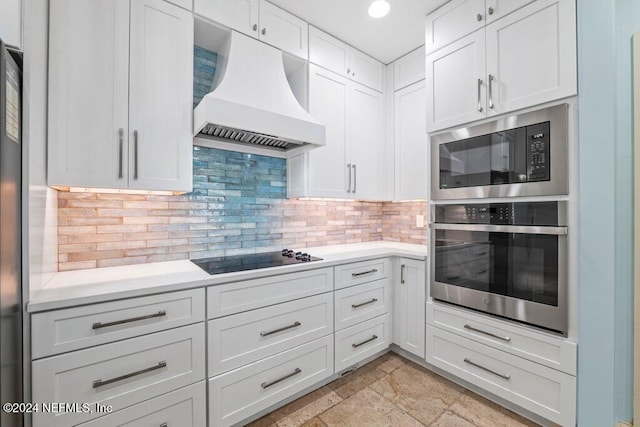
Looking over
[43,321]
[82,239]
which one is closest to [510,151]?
[43,321]

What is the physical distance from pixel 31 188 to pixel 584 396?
274 cm

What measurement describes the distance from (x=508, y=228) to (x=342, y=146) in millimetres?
1389

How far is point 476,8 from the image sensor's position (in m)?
1.84

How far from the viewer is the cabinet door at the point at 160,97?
150cm

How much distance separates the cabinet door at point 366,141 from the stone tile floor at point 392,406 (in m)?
1.50

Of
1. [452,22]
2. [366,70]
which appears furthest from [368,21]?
[452,22]

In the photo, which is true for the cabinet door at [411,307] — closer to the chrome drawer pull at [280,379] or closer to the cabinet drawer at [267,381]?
the cabinet drawer at [267,381]

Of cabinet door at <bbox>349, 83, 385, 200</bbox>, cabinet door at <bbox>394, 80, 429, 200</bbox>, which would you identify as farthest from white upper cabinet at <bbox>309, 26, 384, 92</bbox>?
cabinet door at <bbox>394, 80, 429, 200</bbox>

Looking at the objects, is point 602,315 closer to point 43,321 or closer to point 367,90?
point 367,90

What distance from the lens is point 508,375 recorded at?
66.5 inches

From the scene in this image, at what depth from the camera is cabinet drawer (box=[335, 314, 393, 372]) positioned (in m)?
1.99

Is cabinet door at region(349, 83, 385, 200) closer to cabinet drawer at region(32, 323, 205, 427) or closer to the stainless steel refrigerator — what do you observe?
cabinet drawer at region(32, 323, 205, 427)

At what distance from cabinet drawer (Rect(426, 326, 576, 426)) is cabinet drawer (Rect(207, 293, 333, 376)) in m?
0.86

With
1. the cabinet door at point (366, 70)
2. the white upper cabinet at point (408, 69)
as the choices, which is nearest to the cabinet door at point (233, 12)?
the cabinet door at point (366, 70)
